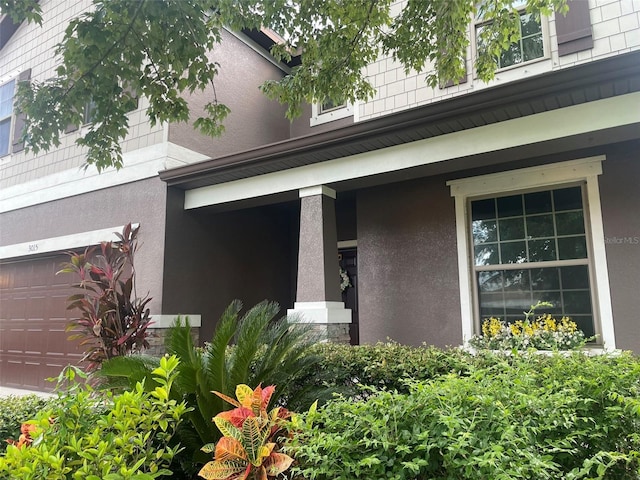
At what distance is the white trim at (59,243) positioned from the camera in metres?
8.37

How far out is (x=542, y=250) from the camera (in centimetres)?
602

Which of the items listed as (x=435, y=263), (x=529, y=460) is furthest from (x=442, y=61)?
(x=529, y=460)

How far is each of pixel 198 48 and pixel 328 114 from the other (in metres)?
5.16

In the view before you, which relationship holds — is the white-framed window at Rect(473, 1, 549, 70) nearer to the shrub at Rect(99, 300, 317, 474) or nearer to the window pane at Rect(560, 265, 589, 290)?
the window pane at Rect(560, 265, 589, 290)

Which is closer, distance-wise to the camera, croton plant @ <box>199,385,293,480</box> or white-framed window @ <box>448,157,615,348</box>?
croton plant @ <box>199,385,293,480</box>

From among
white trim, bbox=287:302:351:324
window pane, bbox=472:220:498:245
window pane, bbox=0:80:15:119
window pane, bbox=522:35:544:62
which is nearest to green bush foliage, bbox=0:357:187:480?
white trim, bbox=287:302:351:324

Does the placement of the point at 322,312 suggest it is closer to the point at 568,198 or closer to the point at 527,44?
the point at 568,198

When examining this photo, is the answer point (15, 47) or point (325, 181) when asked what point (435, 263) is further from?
point (15, 47)

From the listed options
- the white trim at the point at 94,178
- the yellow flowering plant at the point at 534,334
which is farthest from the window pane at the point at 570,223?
the white trim at the point at 94,178

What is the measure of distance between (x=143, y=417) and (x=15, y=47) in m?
13.0

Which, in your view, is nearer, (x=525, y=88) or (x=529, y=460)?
(x=529, y=460)

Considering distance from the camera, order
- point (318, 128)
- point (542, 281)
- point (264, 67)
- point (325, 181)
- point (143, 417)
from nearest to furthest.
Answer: point (143, 417), point (542, 281), point (325, 181), point (318, 128), point (264, 67)

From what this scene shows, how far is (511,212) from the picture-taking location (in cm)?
→ 629

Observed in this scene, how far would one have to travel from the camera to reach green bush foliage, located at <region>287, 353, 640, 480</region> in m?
1.68
